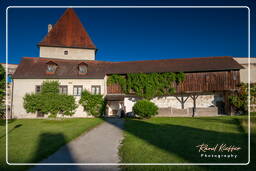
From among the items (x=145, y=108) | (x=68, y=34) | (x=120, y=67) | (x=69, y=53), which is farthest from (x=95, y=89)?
(x=68, y=34)

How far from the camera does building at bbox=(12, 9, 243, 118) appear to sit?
1938 centimetres

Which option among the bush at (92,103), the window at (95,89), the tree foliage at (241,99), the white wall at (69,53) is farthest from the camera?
the white wall at (69,53)

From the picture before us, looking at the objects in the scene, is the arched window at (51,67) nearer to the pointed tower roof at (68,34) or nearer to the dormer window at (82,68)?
the dormer window at (82,68)

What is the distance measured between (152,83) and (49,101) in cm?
1369

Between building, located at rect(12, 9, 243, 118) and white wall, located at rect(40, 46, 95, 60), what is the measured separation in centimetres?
359

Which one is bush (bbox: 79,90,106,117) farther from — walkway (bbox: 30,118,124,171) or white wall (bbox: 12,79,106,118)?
walkway (bbox: 30,118,124,171)

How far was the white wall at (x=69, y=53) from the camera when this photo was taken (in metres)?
25.7

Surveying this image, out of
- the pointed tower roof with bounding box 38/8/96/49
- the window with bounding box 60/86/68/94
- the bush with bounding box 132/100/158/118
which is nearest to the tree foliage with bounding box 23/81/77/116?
the window with bounding box 60/86/68/94

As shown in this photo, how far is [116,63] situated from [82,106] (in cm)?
878

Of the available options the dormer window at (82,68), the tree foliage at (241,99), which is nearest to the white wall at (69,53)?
the dormer window at (82,68)

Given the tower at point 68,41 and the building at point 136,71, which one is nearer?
the building at point 136,71

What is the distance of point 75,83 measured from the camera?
2039 centimetres

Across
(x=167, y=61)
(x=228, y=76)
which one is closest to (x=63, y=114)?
(x=167, y=61)

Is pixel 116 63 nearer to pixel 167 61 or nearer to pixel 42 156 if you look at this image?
pixel 167 61
